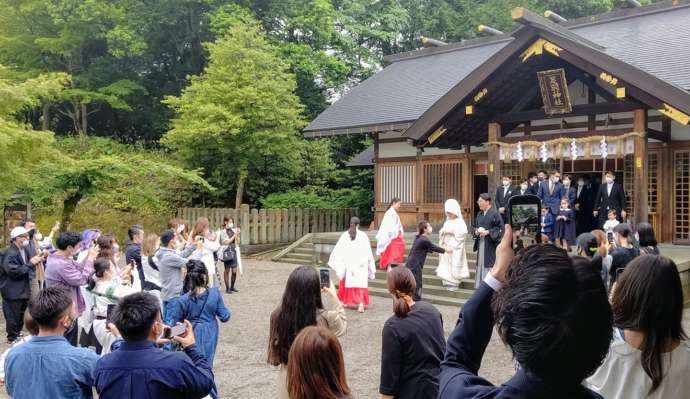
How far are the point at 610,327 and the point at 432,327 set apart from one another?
2079mm

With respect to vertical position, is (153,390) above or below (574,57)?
below

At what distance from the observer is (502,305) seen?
1593 millimetres

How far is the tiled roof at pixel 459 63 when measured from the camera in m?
14.0

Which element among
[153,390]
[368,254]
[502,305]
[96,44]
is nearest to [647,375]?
[502,305]

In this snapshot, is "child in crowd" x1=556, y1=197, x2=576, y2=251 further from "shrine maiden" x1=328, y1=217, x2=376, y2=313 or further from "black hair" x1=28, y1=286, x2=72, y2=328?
"black hair" x1=28, y1=286, x2=72, y2=328

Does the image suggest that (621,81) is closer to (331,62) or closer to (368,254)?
(368,254)

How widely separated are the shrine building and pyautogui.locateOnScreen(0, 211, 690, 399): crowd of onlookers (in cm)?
911

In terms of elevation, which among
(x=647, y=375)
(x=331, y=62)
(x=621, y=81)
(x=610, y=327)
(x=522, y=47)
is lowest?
(x=647, y=375)

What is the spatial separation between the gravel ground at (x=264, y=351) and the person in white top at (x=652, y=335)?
3.92 metres

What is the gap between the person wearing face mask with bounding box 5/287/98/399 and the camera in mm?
3070

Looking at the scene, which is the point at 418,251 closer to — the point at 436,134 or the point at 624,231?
the point at 624,231

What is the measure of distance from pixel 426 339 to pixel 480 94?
1038 centimetres

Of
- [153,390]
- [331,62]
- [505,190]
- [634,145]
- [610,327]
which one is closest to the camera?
[610,327]

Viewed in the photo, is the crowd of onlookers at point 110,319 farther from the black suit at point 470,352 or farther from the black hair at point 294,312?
the black suit at point 470,352
